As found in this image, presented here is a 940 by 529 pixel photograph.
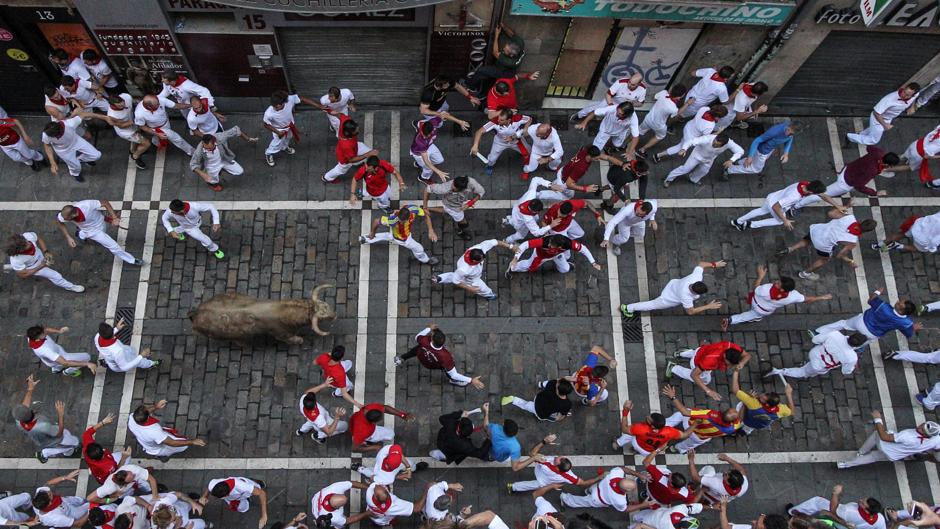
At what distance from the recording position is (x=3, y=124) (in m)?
12.8

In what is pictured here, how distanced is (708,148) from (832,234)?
2842 mm

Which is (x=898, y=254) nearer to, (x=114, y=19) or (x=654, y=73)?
(x=654, y=73)

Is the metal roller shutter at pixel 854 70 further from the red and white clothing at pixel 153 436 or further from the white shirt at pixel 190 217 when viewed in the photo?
the red and white clothing at pixel 153 436

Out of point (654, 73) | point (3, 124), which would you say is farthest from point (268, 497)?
point (654, 73)

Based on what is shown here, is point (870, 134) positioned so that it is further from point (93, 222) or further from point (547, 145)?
point (93, 222)

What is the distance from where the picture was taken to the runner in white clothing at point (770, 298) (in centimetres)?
1132

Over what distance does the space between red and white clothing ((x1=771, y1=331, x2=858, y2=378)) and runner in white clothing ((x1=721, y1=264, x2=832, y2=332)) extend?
80 cm

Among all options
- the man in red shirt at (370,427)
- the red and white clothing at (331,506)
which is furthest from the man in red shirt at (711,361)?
the red and white clothing at (331,506)

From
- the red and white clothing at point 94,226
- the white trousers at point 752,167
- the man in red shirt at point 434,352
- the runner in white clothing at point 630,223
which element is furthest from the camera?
the white trousers at point 752,167

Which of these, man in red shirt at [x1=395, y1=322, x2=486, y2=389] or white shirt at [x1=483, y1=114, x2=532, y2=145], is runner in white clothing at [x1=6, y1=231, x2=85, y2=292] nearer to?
man in red shirt at [x1=395, y1=322, x2=486, y2=389]

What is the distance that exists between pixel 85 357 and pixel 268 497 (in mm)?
4236

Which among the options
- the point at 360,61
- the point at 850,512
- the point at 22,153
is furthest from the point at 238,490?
the point at 850,512

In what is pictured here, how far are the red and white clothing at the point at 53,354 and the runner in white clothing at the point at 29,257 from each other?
4.27ft

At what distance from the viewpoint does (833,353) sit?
11.4 meters
